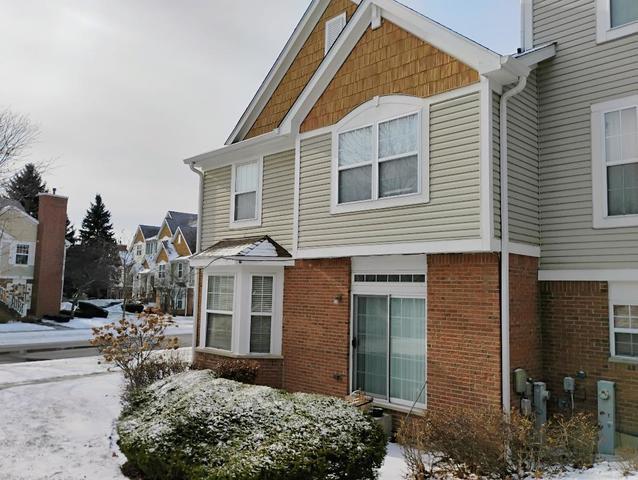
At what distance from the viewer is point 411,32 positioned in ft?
30.3

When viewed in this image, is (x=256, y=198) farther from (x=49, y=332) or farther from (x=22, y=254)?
(x=22, y=254)

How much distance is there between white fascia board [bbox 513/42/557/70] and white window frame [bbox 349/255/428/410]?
376 centimetres

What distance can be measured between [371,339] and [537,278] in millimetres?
3202

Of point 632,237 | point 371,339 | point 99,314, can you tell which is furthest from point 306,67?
point 99,314

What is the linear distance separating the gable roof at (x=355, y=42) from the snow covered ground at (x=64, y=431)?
601 centimetres

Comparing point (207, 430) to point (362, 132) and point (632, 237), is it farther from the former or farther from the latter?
point (632, 237)

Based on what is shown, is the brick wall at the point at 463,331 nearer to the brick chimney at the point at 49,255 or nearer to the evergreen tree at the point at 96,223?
the brick chimney at the point at 49,255

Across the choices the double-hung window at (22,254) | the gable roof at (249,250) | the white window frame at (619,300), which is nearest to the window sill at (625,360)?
the white window frame at (619,300)

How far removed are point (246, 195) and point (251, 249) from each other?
2304mm

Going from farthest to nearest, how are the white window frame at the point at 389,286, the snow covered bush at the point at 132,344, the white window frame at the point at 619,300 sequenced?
the snow covered bush at the point at 132,344, the white window frame at the point at 389,286, the white window frame at the point at 619,300

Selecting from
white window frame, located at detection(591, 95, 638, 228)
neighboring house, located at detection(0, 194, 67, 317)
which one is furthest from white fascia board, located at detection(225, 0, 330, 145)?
neighboring house, located at detection(0, 194, 67, 317)

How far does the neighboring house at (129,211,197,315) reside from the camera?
47.0 m

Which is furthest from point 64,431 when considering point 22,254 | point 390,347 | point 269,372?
point 22,254

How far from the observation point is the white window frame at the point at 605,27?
8.70 meters
